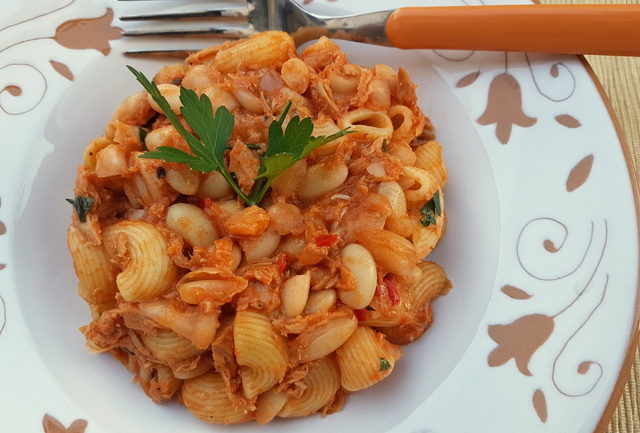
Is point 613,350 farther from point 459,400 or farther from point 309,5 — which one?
point 309,5

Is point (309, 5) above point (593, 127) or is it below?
above

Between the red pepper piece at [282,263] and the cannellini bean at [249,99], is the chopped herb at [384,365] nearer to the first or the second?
the red pepper piece at [282,263]

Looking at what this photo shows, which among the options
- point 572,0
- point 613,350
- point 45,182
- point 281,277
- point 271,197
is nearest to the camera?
point 613,350

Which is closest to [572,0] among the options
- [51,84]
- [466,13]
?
[466,13]

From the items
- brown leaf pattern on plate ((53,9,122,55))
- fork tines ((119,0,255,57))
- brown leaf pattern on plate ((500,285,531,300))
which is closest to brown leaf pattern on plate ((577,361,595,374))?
brown leaf pattern on plate ((500,285,531,300))

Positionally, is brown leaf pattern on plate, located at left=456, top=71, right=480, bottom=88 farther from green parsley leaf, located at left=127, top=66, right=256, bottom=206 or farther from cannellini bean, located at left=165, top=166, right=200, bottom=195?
Answer: cannellini bean, located at left=165, top=166, right=200, bottom=195

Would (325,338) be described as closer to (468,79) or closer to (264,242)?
(264,242)

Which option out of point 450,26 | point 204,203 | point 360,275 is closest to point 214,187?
point 204,203
